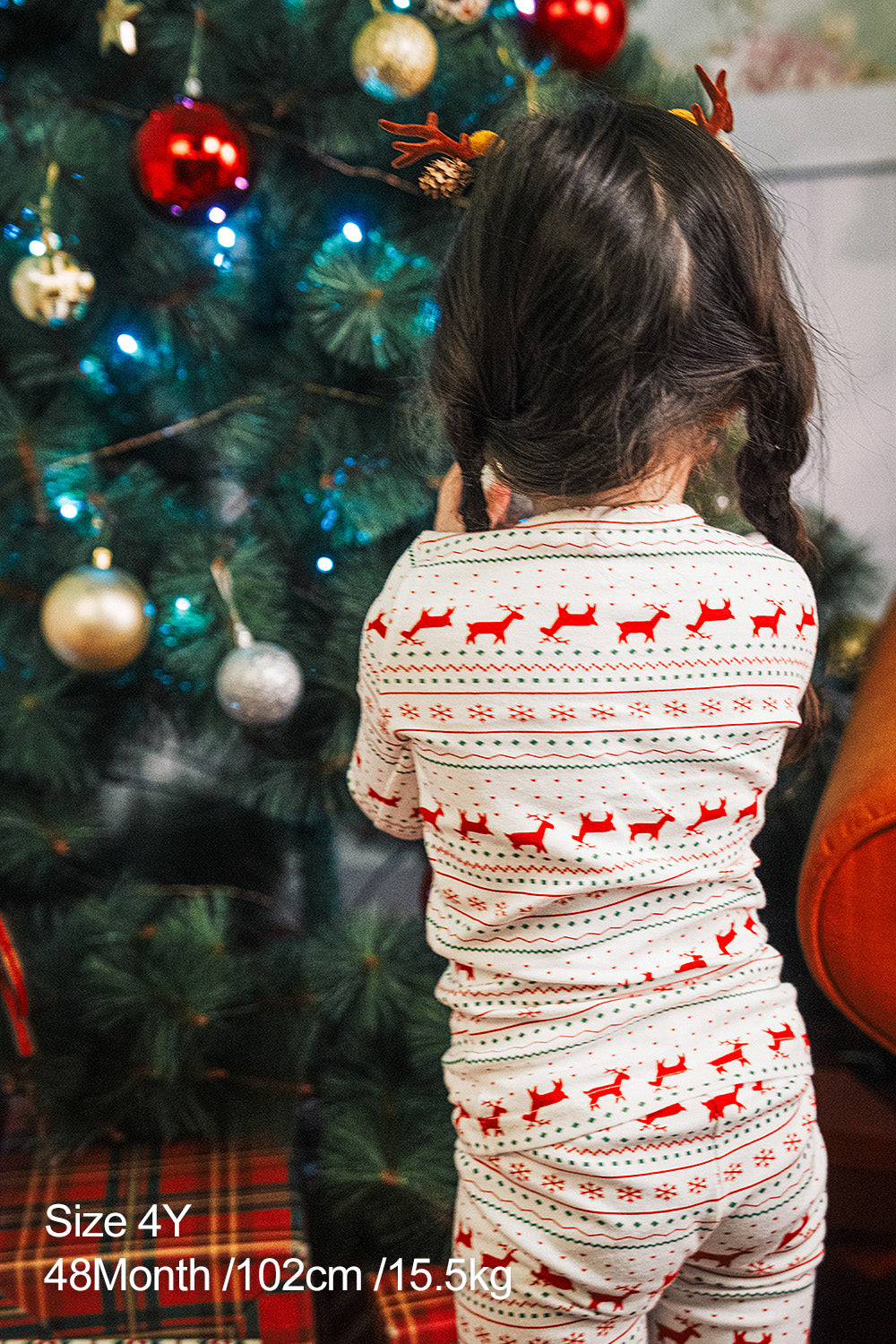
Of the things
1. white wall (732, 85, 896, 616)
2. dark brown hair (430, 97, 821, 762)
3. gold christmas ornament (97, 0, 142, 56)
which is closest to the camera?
dark brown hair (430, 97, 821, 762)

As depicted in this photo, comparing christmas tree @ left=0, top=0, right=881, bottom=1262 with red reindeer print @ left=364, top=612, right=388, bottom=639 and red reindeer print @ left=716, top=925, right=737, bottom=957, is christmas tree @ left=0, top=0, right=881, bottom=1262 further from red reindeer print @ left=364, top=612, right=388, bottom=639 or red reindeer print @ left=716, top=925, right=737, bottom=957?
red reindeer print @ left=716, top=925, right=737, bottom=957

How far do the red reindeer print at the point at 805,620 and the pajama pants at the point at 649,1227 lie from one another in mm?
250

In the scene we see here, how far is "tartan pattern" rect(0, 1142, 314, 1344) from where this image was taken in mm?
690

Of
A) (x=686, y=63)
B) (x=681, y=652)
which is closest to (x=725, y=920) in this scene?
(x=681, y=652)

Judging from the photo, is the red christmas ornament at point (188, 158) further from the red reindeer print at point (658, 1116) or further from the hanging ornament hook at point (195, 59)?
the red reindeer print at point (658, 1116)

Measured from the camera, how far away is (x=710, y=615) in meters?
0.49

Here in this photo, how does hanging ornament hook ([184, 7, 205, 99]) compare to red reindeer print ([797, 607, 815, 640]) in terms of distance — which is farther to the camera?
hanging ornament hook ([184, 7, 205, 99])

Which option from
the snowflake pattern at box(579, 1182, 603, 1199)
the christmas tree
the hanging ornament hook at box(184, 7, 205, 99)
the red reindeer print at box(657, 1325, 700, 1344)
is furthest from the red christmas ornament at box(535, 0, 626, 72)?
the red reindeer print at box(657, 1325, 700, 1344)

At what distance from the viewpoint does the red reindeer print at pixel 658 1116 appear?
0.49 m

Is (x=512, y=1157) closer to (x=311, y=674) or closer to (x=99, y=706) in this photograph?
(x=311, y=674)

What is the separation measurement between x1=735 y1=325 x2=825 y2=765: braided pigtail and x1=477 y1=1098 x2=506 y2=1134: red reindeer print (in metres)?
0.33

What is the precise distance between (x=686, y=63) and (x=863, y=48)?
186 mm

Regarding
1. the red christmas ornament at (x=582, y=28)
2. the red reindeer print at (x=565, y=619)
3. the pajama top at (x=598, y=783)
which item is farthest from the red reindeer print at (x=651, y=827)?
the red christmas ornament at (x=582, y=28)

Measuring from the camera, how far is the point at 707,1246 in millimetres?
553
